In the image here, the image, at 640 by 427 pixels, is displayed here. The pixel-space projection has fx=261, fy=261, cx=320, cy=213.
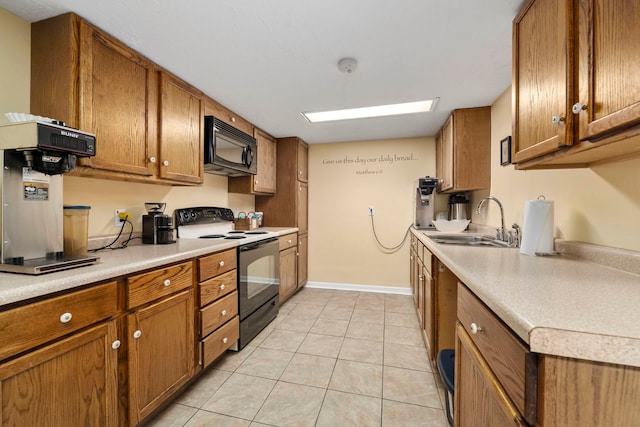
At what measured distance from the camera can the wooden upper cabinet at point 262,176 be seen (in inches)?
116

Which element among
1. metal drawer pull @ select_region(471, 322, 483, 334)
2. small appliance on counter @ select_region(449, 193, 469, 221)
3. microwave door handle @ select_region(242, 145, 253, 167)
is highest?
microwave door handle @ select_region(242, 145, 253, 167)

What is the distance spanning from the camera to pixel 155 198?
205cm

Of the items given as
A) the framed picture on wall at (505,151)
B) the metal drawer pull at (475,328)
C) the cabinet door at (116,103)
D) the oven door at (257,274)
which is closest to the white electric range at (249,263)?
the oven door at (257,274)

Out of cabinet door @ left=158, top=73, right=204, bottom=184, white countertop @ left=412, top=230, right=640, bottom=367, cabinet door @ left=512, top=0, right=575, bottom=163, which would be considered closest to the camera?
white countertop @ left=412, top=230, right=640, bottom=367

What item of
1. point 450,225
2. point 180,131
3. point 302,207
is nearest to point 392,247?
point 450,225

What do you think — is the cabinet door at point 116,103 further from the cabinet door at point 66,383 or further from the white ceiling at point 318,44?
the cabinet door at point 66,383

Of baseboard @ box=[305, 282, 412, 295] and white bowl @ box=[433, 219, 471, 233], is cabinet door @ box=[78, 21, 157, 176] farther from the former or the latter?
baseboard @ box=[305, 282, 412, 295]

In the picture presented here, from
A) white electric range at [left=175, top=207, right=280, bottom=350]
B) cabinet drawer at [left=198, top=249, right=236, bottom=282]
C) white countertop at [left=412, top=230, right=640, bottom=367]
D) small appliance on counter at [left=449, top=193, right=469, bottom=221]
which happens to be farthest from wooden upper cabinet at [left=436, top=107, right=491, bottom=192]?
cabinet drawer at [left=198, top=249, right=236, bottom=282]

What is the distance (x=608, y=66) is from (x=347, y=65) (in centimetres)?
129

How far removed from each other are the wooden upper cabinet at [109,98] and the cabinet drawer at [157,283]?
65 centimetres

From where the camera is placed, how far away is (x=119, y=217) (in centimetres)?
175

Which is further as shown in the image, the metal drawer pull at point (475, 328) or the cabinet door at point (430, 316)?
the cabinet door at point (430, 316)

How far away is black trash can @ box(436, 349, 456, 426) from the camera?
1.30 meters

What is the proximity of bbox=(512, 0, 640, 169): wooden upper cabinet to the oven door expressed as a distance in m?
1.89
